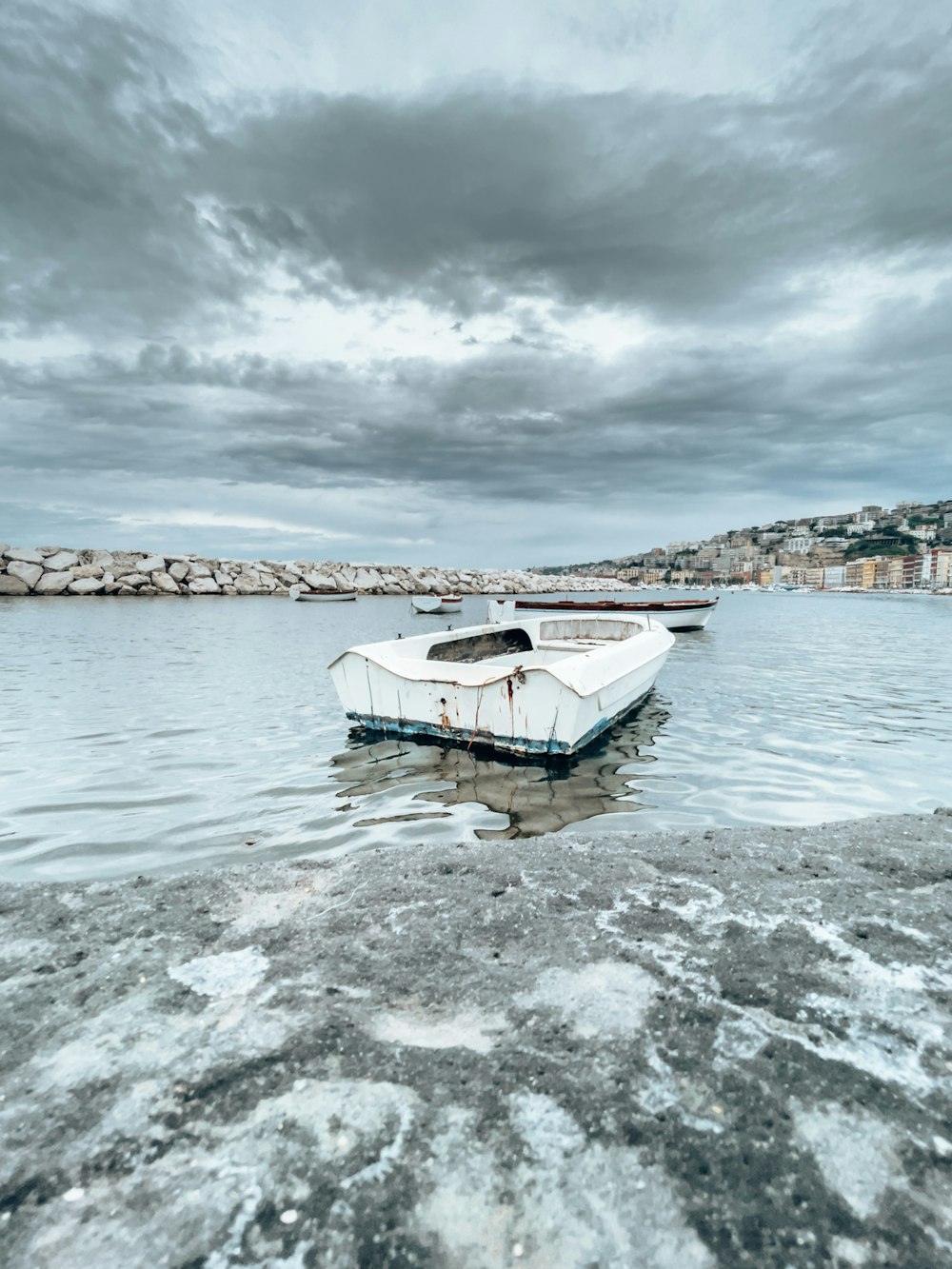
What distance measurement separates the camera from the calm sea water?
517 centimetres

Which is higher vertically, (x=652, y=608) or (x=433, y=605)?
(x=652, y=608)

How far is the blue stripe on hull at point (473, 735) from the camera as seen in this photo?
263 inches

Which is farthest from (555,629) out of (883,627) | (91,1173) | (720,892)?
(883,627)

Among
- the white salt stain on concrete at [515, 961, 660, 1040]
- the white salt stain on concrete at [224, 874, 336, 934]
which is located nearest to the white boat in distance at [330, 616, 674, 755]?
the white salt stain on concrete at [224, 874, 336, 934]

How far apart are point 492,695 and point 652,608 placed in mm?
18439

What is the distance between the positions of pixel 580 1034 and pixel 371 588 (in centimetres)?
6691

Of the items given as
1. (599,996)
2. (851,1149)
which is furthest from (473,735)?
(851,1149)

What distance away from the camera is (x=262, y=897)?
3385 millimetres

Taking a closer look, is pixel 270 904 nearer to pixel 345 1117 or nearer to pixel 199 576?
pixel 345 1117

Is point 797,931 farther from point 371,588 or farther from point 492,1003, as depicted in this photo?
point 371,588

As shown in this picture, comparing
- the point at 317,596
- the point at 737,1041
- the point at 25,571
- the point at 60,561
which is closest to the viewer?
the point at 737,1041

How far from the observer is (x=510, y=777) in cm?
665

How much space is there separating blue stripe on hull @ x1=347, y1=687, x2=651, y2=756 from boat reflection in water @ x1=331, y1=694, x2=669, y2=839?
234 millimetres

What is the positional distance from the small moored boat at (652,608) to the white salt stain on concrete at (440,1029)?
756 inches
